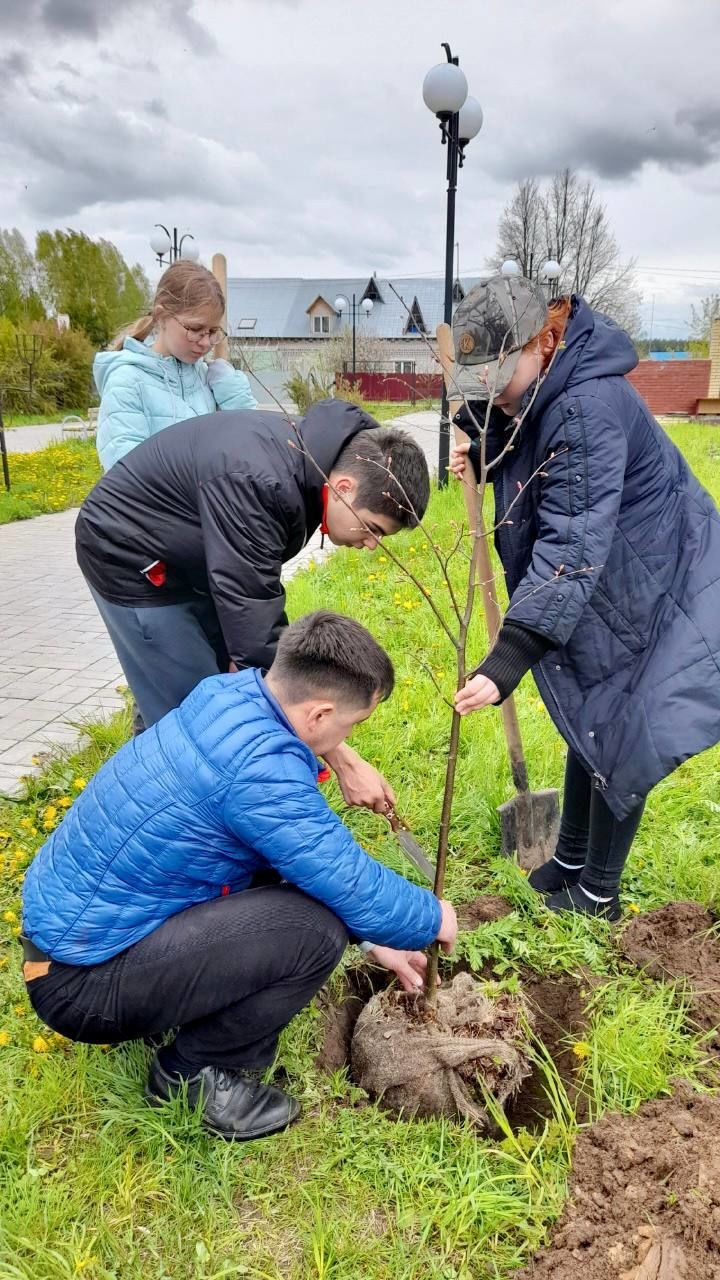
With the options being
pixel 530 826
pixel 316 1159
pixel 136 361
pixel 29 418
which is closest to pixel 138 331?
pixel 136 361

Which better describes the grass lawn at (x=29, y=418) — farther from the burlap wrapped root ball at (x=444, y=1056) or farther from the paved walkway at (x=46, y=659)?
the burlap wrapped root ball at (x=444, y=1056)

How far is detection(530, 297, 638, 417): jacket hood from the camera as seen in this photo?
6.79 feet

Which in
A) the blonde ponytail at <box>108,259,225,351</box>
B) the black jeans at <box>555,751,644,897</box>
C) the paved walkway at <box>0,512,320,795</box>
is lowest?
the paved walkway at <box>0,512,320,795</box>

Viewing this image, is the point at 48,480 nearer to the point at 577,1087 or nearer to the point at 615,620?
the point at 615,620

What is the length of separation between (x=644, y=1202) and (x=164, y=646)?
6.28 ft

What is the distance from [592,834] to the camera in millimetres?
2557

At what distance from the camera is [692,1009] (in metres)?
2.21

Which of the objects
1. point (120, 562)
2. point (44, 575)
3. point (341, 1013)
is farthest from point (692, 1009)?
point (44, 575)

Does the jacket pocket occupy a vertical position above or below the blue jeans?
above

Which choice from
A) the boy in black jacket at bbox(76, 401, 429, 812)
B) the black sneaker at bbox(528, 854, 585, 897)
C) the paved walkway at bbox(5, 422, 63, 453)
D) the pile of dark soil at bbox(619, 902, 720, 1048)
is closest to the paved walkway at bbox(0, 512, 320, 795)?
the boy in black jacket at bbox(76, 401, 429, 812)

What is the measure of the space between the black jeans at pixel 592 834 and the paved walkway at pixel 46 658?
1.33 meters

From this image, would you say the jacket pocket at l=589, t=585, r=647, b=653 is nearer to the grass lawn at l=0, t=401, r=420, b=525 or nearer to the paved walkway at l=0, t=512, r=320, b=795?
the paved walkway at l=0, t=512, r=320, b=795

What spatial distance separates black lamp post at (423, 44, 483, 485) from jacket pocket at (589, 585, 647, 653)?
5.34 meters

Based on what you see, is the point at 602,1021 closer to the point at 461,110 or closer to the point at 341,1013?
the point at 341,1013
